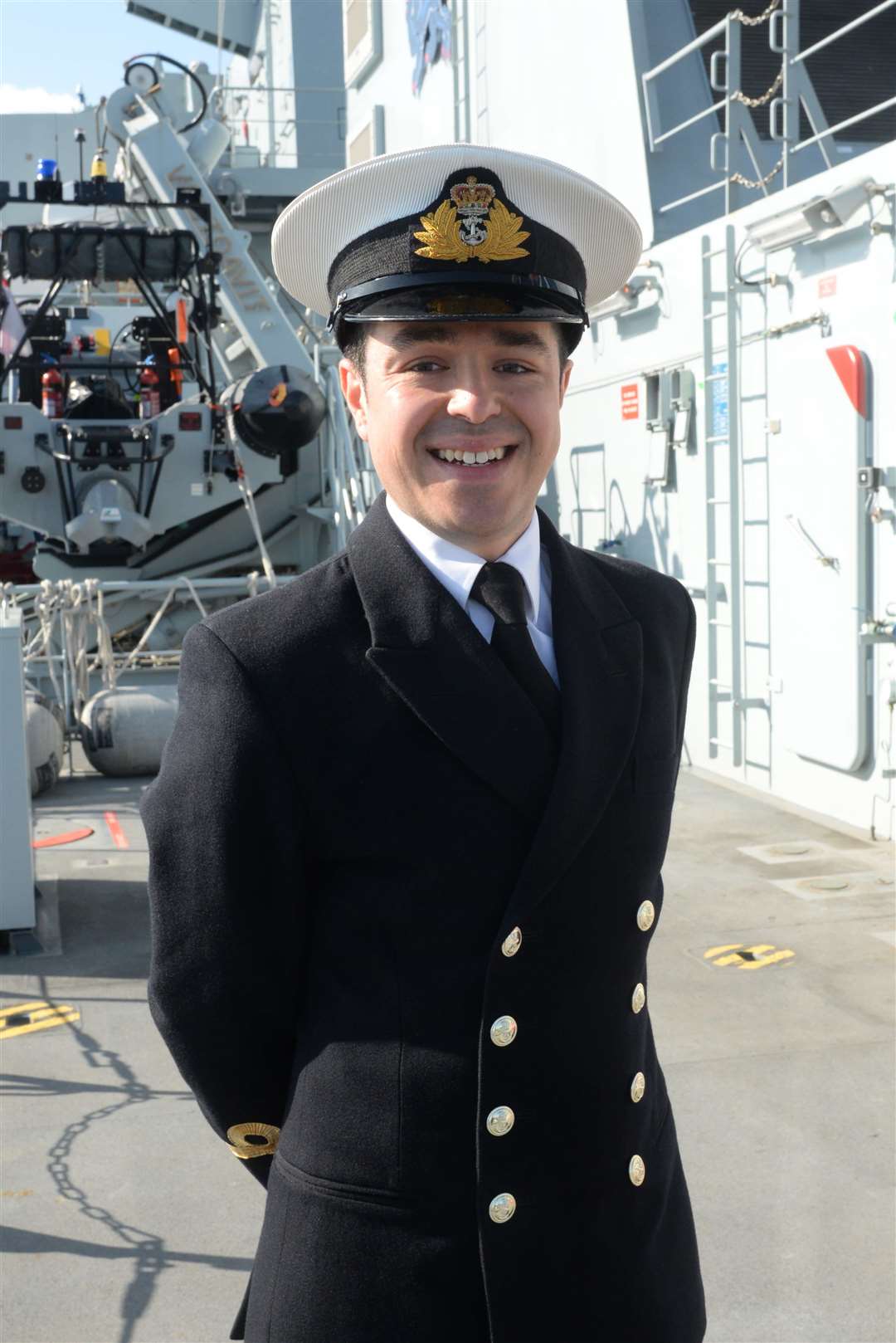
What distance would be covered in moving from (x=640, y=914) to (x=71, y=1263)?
184 centimetres

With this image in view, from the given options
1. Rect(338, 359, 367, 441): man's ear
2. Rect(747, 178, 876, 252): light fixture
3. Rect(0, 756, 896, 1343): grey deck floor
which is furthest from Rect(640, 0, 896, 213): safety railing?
Rect(338, 359, 367, 441): man's ear

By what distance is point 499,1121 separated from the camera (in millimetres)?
1285

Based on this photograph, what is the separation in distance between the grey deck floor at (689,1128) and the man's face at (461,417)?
30.7 inches

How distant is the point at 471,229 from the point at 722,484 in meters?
6.03

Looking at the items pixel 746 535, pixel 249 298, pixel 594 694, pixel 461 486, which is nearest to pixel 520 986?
pixel 594 694

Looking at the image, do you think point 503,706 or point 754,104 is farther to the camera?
point 754,104

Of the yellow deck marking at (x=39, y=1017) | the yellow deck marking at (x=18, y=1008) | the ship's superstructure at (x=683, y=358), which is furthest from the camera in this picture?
the ship's superstructure at (x=683, y=358)

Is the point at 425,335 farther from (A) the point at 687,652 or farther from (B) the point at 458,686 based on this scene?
(A) the point at 687,652

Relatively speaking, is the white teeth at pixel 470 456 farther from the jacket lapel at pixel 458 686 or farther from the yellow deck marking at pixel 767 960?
the yellow deck marking at pixel 767 960

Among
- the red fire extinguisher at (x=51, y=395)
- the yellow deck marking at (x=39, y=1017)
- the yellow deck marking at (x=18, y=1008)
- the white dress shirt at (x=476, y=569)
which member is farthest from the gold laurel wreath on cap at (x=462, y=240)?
the red fire extinguisher at (x=51, y=395)

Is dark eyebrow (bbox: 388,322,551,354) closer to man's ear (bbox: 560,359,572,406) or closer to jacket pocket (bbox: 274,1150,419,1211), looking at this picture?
man's ear (bbox: 560,359,572,406)

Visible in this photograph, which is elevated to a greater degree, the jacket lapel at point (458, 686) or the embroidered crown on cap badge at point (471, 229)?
the embroidered crown on cap badge at point (471, 229)

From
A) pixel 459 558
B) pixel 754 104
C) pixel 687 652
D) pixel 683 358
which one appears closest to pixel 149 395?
pixel 683 358

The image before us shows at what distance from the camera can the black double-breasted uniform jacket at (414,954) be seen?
1.30 metres
